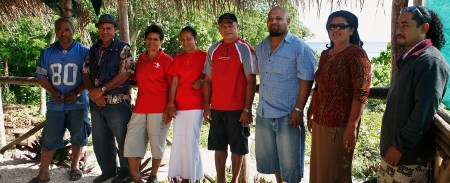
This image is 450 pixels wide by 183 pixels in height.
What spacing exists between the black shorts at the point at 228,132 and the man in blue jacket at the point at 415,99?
112 centimetres

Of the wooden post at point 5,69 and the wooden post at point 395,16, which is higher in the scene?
the wooden post at point 395,16

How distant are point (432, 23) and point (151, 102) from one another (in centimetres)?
214

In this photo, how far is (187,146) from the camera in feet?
10.9

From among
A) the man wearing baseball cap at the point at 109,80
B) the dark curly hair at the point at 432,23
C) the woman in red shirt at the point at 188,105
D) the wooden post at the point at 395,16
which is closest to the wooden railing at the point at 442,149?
the dark curly hair at the point at 432,23

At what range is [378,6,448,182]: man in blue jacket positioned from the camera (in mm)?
2049

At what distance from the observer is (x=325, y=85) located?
2666mm

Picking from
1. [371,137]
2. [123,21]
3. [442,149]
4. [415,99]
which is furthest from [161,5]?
[371,137]

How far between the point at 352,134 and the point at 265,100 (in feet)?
2.33

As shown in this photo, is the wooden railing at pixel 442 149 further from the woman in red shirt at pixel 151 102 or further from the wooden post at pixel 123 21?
the wooden post at pixel 123 21

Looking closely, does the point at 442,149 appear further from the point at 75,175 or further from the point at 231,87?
the point at 75,175

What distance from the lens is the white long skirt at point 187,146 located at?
3303 millimetres

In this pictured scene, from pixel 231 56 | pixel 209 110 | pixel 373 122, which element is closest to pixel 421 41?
pixel 231 56

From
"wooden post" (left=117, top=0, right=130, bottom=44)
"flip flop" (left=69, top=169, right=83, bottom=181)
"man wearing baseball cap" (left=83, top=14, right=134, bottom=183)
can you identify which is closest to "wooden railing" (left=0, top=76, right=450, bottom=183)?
"man wearing baseball cap" (left=83, top=14, right=134, bottom=183)

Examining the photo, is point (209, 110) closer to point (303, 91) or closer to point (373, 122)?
point (303, 91)
